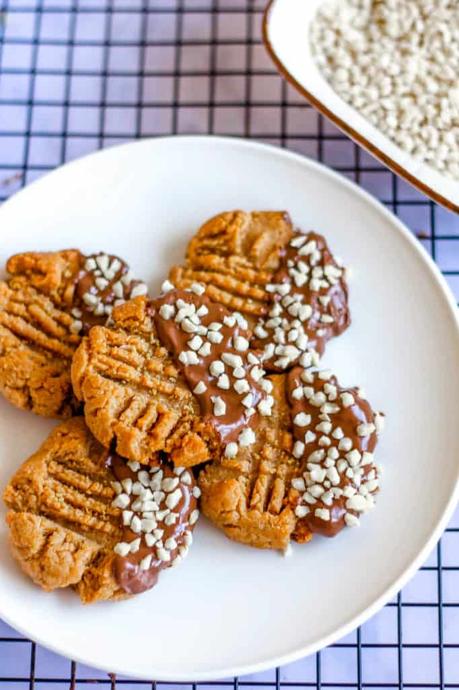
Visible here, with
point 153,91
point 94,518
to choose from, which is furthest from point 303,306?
point 153,91

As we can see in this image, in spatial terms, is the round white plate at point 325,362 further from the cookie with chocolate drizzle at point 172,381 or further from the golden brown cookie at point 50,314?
the cookie with chocolate drizzle at point 172,381

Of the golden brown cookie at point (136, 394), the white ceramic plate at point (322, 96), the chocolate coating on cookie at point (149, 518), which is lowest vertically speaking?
the chocolate coating on cookie at point (149, 518)

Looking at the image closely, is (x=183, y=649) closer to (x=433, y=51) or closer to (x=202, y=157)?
(x=202, y=157)

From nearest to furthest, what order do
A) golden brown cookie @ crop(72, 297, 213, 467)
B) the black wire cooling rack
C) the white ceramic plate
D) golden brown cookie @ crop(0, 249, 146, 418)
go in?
golden brown cookie @ crop(72, 297, 213, 467), golden brown cookie @ crop(0, 249, 146, 418), the white ceramic plate, the black wire cooling rack

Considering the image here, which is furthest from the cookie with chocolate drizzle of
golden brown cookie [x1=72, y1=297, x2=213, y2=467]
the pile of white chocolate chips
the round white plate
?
the pile of white chocolate chips

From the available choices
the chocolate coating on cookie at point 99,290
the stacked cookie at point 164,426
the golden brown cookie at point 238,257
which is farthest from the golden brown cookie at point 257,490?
the chocolate coating on cookie at point 99,290

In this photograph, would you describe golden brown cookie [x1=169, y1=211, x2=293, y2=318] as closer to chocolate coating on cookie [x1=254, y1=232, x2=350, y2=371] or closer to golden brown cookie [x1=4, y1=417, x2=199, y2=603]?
chocolate coating on cookie [x1=254, y1=232, x2=350, y2=371]

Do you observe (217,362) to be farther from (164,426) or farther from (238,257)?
(238,257)
